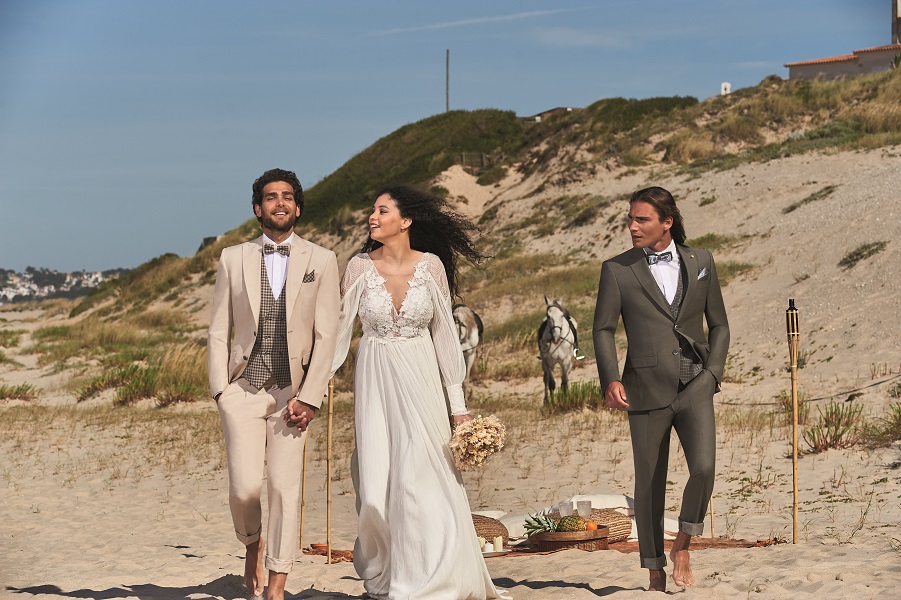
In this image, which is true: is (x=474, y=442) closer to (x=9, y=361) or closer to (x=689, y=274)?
(x=689, y=274)

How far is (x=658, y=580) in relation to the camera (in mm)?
7066

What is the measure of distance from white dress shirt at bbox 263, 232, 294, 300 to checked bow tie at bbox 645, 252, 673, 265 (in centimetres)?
217

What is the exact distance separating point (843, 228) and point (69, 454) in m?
18.8

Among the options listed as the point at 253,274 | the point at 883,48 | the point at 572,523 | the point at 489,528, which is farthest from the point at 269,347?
the point at 883,48

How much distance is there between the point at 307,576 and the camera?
839cm

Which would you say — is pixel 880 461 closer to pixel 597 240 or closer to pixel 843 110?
pixel 597 240

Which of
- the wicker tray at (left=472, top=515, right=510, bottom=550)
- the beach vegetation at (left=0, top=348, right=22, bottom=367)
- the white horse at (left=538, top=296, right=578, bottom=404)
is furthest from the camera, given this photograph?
the beach vegetation at (left=0, top=348, right=22, bottom=367)

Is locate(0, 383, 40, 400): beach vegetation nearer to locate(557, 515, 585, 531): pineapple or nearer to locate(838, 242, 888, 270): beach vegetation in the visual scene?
locate(557, 515, 585, 531): pineapple

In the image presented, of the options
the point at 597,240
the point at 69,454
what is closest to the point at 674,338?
the point at 69,454

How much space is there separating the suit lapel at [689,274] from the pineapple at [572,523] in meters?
2.79

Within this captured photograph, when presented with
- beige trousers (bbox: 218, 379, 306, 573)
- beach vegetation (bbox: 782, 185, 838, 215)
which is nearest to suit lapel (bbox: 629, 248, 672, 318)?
beige trousers (bbox: 218, 379, 306, 573)

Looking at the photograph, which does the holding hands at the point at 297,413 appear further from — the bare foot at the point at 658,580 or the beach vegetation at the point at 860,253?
the beach vegetation at the point at 860,253

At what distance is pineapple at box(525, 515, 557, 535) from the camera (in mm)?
9281

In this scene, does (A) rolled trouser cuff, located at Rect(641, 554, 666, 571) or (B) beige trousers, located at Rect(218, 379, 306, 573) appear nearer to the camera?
(B) beige trousers, located at Rect(218, 379, 306, 573)
